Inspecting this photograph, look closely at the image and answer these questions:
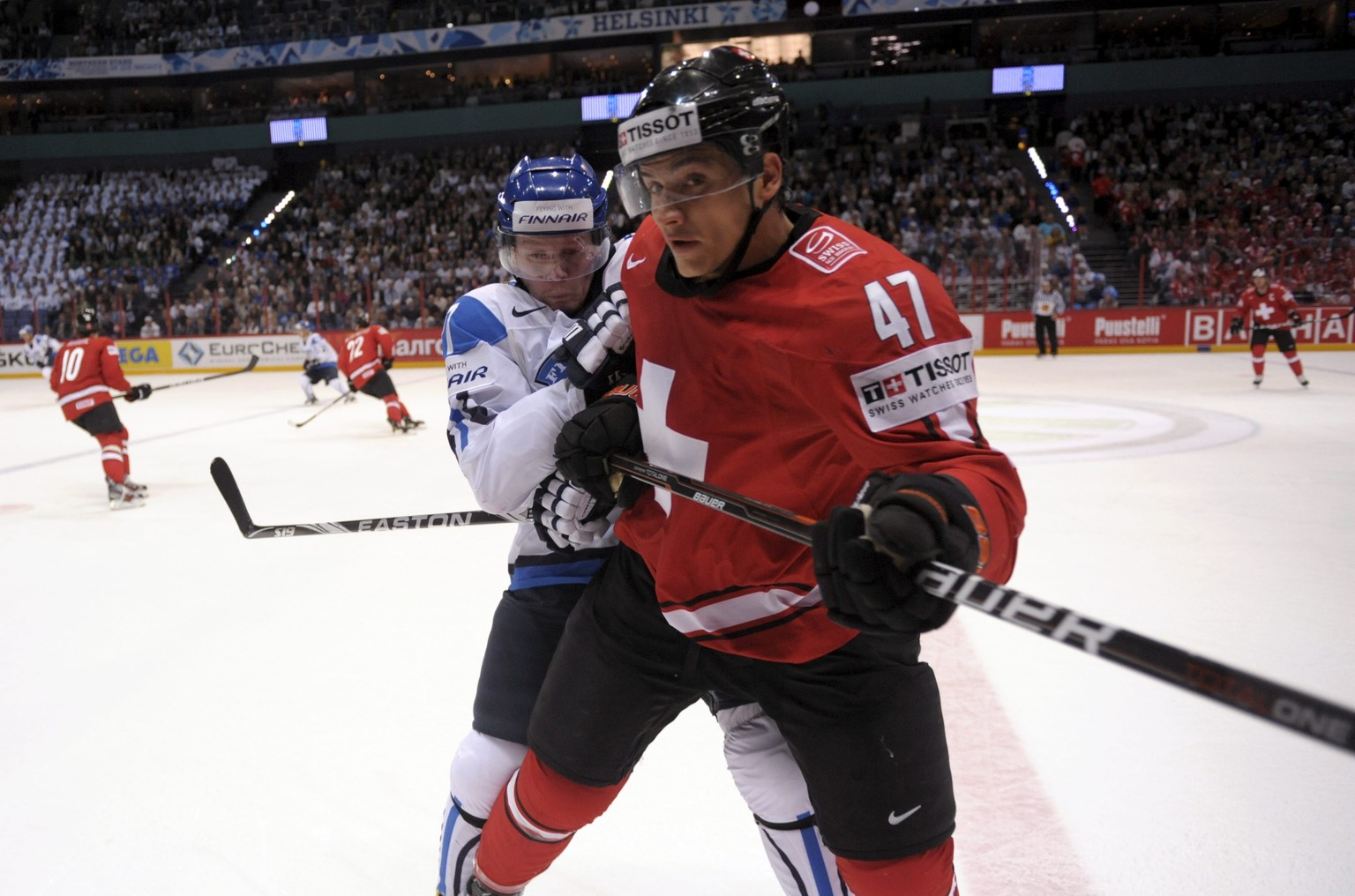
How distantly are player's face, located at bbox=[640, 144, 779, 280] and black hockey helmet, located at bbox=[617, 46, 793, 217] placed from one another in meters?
0.02

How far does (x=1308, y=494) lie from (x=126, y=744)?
18.3 feet

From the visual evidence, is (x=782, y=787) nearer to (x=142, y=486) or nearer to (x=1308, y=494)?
(x=1308, y=494)

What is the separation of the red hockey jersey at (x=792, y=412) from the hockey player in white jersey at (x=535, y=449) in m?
0.17

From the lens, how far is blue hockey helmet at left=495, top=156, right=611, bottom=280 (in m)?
1.80

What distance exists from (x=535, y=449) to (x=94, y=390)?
589 centimetres

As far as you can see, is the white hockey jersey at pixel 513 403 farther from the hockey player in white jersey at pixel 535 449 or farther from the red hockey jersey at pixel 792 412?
the red hockey jersey at pixel 792 412

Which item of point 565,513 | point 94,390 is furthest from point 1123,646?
point 94,390

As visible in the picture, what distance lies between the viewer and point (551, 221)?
5.88 feet

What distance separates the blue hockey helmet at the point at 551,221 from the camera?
70.8 inches

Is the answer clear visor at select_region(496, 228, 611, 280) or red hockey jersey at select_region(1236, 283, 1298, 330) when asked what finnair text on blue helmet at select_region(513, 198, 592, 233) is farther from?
red hockey jersey at select_region(1236, 283, 1298, 330)

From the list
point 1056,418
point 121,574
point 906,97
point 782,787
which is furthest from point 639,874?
point 906,97

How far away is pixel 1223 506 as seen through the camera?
5.01 metres

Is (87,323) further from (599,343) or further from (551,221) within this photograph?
(599,343)

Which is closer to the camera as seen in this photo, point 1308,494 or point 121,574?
point 121,574
